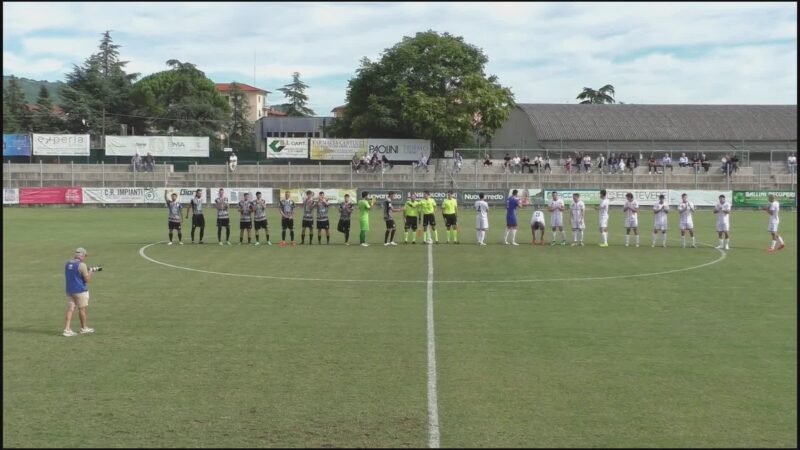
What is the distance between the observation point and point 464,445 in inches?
342

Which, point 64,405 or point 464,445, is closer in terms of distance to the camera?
point 464,445

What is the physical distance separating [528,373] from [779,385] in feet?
11.1

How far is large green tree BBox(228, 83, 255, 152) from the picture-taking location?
10674 centimetres

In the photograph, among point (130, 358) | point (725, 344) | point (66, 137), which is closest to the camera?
point (130, 358)

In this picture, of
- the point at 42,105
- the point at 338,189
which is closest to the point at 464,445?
the point at 338,189

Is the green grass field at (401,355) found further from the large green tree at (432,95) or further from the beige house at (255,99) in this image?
the beige house at (255,99)

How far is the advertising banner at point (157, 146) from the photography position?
61594 millimetres

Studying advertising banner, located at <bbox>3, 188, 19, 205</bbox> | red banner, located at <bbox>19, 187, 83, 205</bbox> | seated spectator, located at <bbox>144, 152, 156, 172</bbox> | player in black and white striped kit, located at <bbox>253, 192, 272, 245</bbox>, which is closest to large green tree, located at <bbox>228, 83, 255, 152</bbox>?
seated spectator, located at <bbox>144, 152, 156, 172</bbox>

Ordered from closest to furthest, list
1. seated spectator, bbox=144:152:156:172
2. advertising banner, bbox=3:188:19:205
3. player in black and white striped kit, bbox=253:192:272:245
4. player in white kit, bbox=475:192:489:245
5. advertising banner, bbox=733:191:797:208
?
1. player in black and white striped kit, bbox=253:192:272:245
2. player in white kit, bbox=475:192:489:245
3. advertising banner, bbox=3:188:19:205
4. advertising banner, bbox=733:191:797:208
5. seated spectator, bbox=144:152:156:172

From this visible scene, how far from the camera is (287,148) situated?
63.6 m

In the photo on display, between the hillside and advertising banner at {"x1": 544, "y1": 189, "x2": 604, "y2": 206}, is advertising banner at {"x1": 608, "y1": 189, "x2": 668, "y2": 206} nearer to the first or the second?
advertising banner at {"x1": 544, "y1": 189, "x2": 604, "y2": 206}

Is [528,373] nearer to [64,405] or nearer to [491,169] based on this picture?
[64,405]

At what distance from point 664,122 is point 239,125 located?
194 ft

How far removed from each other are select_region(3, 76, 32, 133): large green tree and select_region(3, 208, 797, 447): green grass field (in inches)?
2414
